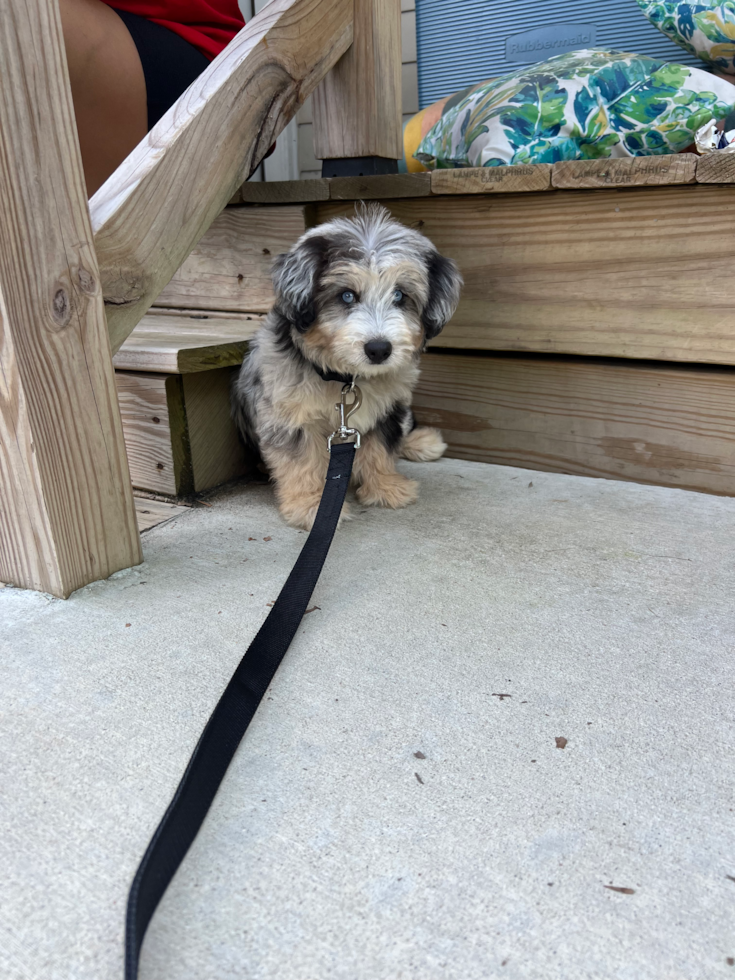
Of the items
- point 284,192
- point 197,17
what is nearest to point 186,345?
point 284,192

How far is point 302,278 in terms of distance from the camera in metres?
2.11

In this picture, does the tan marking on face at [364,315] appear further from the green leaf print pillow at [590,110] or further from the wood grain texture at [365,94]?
the wood grain texture at [365,94]

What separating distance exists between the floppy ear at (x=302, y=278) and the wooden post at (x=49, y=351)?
550mm

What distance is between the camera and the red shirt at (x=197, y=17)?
8.80 ft

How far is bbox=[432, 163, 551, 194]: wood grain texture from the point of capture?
2.43 m

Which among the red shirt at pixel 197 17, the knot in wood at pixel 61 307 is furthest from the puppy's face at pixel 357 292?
the red shirt at pixel 197 17

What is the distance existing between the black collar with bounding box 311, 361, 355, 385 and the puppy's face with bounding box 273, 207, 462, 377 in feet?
0.14

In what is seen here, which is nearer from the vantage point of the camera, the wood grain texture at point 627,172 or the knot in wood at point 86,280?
the knot in wood at point 86,280

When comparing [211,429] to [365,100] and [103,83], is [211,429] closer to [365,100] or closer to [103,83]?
[103,83]

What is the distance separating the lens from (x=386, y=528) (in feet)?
7.71

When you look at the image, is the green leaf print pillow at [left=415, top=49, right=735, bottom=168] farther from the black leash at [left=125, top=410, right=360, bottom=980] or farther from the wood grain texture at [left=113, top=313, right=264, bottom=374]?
the black leash at [left=125, top=410, right=360, bottom=980]

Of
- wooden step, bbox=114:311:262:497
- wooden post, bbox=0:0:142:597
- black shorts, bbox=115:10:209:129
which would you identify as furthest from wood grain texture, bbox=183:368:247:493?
black shorts, bbox=115:10:209:129

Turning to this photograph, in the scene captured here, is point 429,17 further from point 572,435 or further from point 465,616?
point 465,616

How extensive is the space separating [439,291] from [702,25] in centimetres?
136
